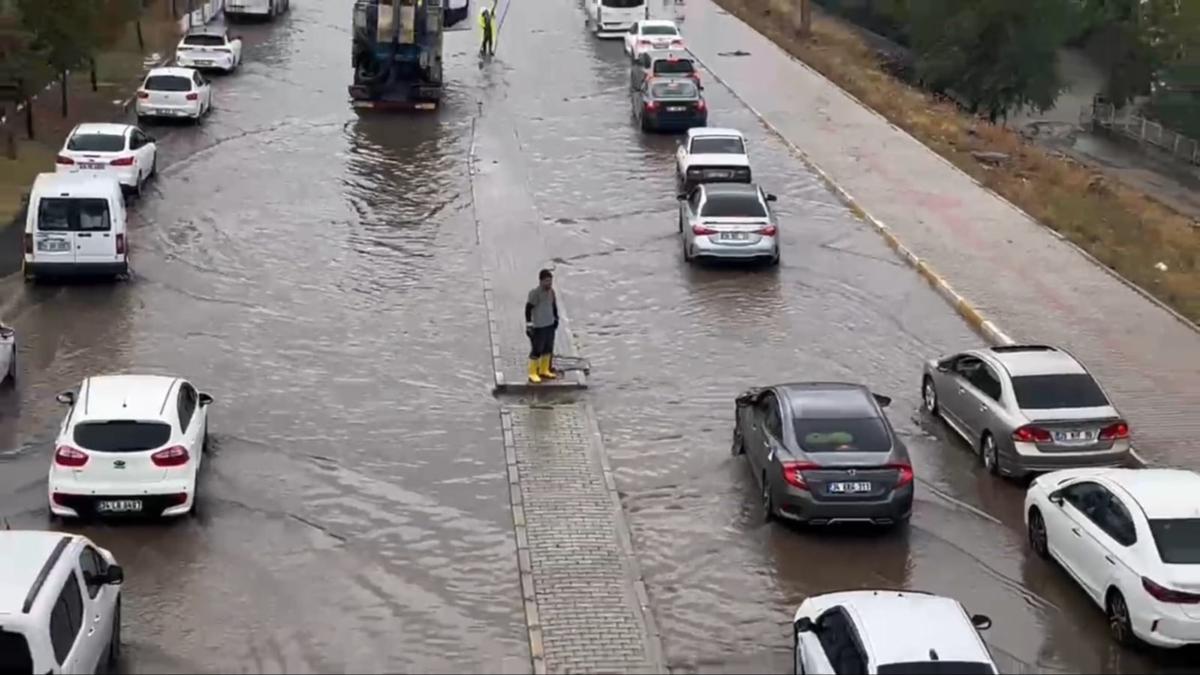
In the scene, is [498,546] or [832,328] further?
[832,328]

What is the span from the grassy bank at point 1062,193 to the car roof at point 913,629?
15.3 m

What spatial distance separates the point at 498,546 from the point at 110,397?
457cm

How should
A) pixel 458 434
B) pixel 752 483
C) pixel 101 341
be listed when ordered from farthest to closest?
pixel 101 341 → pixel 458 434 → pixel 752 483

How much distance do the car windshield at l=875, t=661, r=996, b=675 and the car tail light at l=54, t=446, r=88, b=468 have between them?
9.06 meters

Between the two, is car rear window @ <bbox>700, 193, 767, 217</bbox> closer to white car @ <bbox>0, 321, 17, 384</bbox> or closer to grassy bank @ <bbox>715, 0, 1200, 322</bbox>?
grassy bank @ <bbox>715, 0, 1200, 322</bbox>

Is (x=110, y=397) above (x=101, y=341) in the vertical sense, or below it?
above

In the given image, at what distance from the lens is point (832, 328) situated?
26.2 metres

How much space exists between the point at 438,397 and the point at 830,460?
6732 mm

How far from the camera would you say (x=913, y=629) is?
12953mm

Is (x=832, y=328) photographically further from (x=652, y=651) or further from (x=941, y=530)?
(x=652, y=651)

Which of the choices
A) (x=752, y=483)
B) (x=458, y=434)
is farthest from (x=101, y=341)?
(x=752, y=483)

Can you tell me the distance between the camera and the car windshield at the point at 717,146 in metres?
35.7

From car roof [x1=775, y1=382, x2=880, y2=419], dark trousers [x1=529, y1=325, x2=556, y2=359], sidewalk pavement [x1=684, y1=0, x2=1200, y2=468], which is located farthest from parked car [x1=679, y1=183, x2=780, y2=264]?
car roof [x1=775, y1=382, x2=880, y2=419]

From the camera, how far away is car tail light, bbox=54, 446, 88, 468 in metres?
17.6
